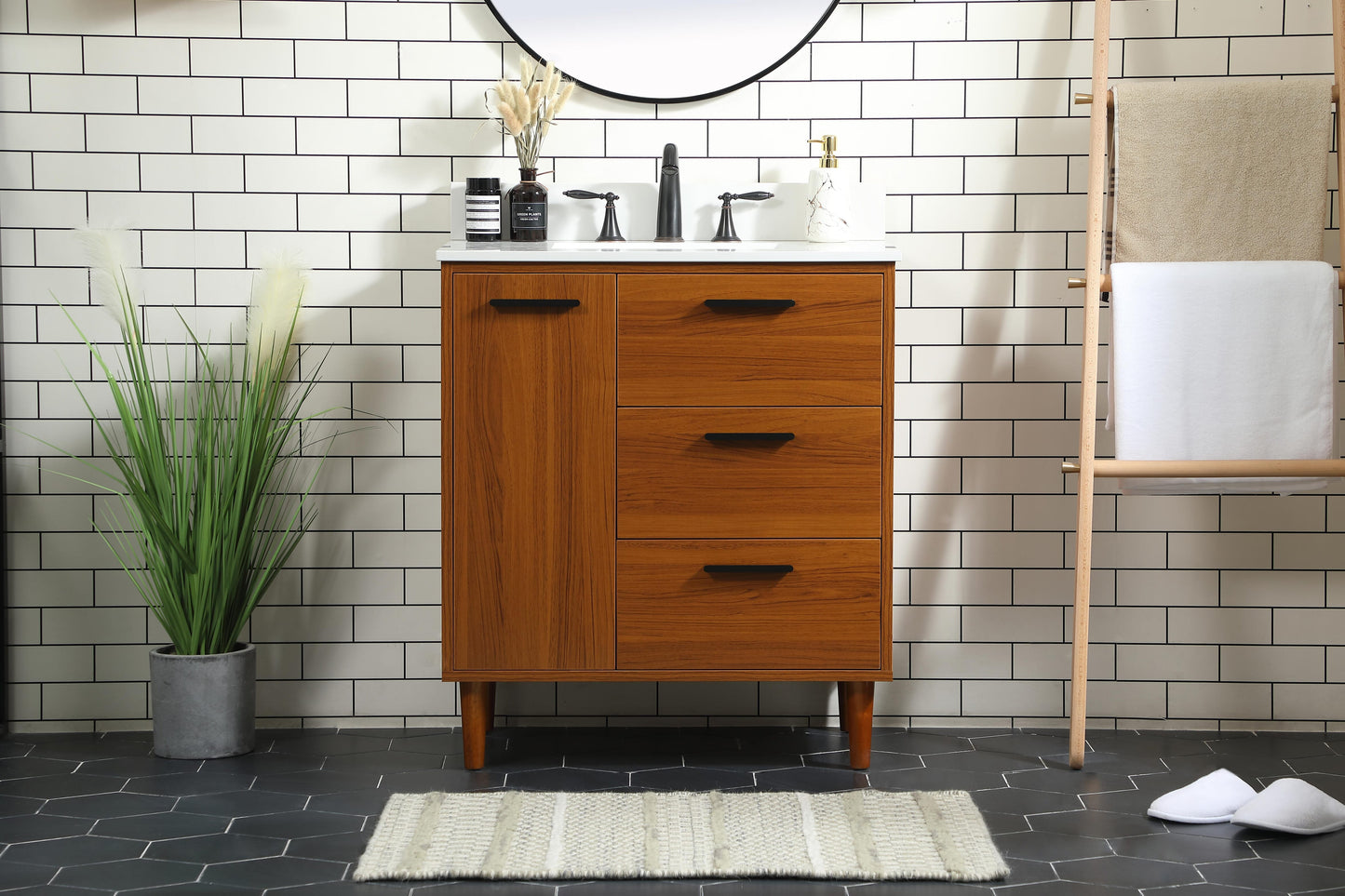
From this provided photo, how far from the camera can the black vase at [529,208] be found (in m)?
2.43

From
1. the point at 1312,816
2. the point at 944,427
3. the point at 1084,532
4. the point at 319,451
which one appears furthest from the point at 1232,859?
the point at 319,451

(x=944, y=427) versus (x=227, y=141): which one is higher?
(x=227, y=141)

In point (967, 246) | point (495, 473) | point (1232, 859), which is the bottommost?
point (1232, 859)

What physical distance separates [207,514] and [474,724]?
27.0 inches

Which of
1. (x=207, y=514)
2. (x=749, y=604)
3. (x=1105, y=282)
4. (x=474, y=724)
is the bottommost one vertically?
(x=474, y=724)

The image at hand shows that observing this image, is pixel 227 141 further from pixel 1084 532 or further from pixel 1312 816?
pixel 1312 816

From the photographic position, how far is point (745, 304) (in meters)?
2.18

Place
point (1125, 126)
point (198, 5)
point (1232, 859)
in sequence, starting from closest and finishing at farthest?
point (1232, 859), point (1125, 126), point (198, 5)

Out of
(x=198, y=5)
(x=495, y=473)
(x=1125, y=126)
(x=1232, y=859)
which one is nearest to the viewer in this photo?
(x=1232, y=859)

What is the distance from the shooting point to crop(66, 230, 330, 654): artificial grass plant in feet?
7.76

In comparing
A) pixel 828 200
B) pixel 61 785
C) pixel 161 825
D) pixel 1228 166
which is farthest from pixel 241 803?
pixel 1228 166

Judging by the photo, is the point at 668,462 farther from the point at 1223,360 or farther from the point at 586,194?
the point at 1223,360

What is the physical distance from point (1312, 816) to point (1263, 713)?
2.20 ft

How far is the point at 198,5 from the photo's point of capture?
254cm
